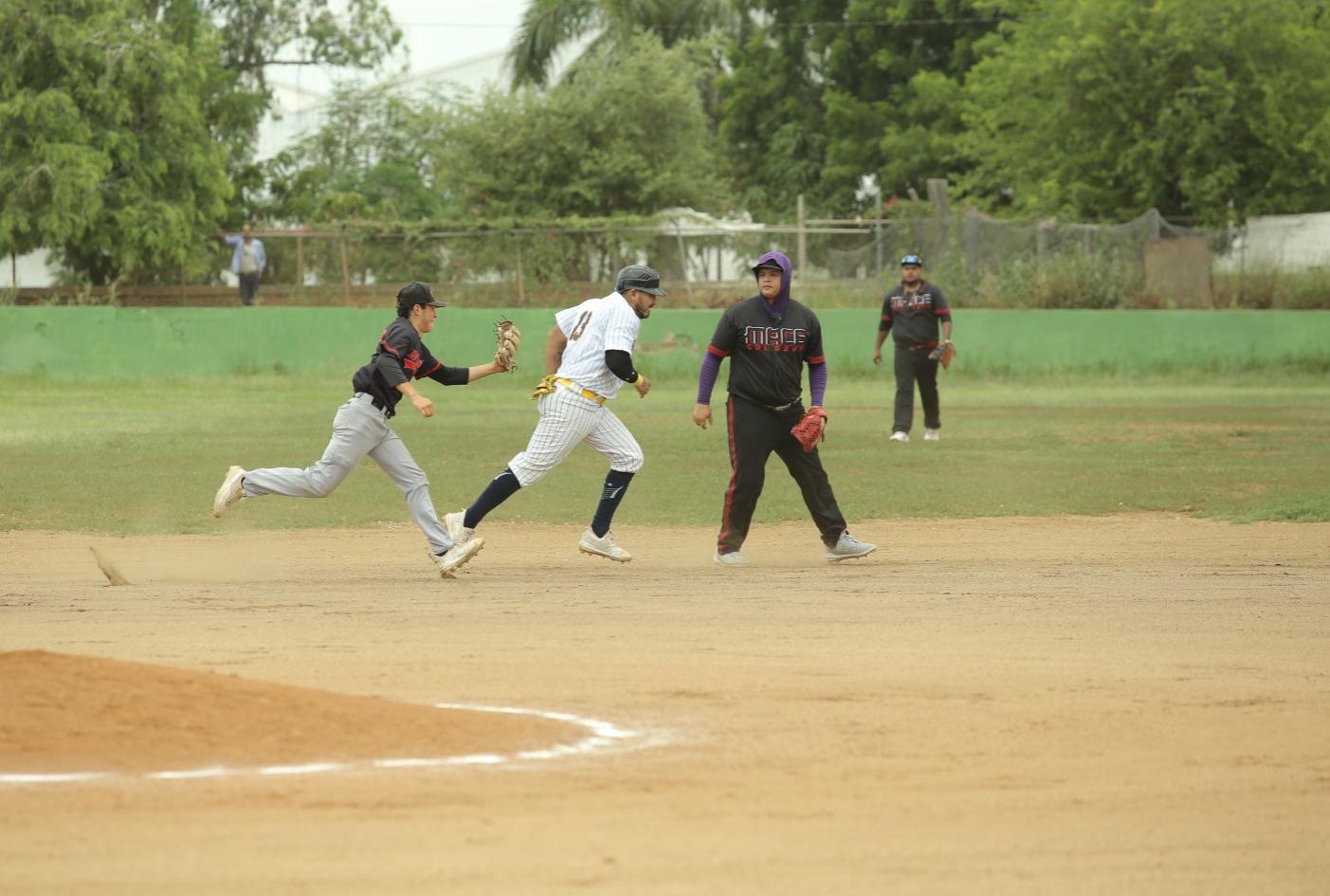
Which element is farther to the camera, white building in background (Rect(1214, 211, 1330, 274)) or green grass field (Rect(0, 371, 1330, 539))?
white building in background (Rect(1214, 211, 1330, 274))

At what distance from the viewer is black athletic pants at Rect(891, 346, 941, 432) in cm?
1914

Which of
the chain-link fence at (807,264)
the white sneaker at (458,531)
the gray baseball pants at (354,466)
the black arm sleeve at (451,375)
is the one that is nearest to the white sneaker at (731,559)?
the white sneaker at (458,531)

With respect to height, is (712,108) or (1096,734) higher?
(712,108)

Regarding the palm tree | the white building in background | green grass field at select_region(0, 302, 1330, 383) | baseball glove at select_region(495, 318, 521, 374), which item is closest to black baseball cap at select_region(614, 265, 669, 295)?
baseball glove at select_region(495, 318, 521, 374)

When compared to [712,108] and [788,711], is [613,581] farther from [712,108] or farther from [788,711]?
[712,108]

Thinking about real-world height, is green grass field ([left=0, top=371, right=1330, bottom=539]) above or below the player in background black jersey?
below

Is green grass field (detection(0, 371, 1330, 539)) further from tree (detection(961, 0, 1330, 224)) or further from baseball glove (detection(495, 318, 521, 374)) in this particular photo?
tree (detection(961, 0, 1330, 224))

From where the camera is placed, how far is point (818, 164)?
53.5m

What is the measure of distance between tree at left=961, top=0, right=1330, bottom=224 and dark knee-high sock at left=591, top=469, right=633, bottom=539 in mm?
27976

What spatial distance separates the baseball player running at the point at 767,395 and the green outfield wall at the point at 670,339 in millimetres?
17743

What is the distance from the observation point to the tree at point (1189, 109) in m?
36.2

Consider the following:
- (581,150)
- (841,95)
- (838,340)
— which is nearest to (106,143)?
(581,150)

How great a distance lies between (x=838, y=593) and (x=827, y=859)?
483cm

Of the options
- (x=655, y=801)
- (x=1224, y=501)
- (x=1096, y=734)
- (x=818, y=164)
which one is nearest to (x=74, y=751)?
(x=655, y=801)
